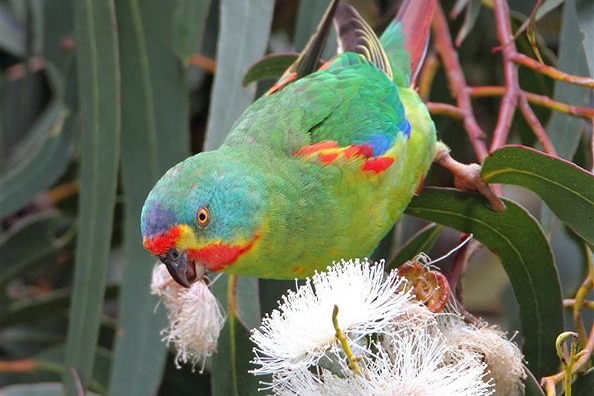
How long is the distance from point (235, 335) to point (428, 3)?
0.85 m

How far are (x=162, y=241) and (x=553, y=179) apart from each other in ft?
2.08

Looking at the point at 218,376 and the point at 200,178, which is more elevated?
the point at 200,178

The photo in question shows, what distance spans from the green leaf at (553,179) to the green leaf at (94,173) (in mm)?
815

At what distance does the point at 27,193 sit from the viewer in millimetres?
2375

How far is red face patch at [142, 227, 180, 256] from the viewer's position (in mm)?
1320

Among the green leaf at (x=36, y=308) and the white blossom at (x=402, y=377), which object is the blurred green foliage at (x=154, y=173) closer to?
the green leaf at (x=36, y=308)

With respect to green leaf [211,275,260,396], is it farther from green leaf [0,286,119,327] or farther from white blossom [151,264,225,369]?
green leaf [0,286,119,327]

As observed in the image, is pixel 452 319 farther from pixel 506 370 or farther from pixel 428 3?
pixel 428 3

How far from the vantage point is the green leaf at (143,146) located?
1.91 meters

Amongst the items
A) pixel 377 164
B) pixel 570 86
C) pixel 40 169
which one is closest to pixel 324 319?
pixel 377 164

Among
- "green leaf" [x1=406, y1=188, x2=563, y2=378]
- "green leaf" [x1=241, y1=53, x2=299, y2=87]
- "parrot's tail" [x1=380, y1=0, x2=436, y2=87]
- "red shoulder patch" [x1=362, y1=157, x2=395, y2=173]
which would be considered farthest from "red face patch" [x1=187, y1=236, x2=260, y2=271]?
"parrot's tail" [x1=380, y1=0, x2=436, y2=87]

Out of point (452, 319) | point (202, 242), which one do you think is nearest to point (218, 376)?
point (202, 242)

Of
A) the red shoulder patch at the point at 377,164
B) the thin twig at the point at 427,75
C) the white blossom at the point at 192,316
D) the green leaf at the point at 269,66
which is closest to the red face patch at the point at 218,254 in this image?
the white blossom at the point at 192,316

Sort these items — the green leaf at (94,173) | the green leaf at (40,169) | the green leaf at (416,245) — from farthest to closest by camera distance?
the green leaf at (40,169) < the green leaf at (94,173) < the green leaf at (416,245)
